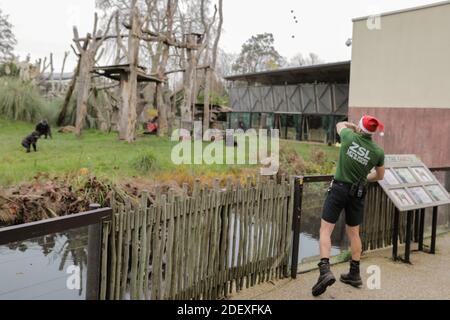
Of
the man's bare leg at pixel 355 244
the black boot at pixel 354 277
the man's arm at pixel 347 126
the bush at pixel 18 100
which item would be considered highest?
the bush at pixel 18 100

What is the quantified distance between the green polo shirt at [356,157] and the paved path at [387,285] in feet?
3.74

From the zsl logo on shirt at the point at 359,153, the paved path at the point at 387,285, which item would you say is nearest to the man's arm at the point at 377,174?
the zsl logo on shirt at the point at 359,153

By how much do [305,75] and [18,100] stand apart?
17427 mm

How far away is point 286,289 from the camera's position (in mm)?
4734

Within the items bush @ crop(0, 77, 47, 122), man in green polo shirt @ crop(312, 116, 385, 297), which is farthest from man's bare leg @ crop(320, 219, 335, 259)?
bush @ crop(0, 77, 47, 122)

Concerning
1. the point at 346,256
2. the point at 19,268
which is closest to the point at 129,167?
the point at 19,268

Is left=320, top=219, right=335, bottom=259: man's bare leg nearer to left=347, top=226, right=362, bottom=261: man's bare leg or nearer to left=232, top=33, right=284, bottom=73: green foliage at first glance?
left=347, top=226, right=362, bottom=261: man's bare leg

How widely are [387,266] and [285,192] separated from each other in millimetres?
1720

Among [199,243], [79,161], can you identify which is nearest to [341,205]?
[199,243]

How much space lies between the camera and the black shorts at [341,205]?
4676 millimetres

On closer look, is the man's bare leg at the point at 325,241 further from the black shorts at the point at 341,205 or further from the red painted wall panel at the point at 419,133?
the red painted wall panel at the point at 419,133

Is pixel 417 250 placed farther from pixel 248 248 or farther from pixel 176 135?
pixel 176 135

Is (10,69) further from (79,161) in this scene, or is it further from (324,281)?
(324,281)
